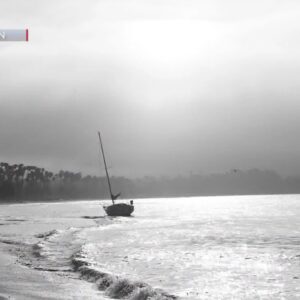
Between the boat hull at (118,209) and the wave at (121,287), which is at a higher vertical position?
the boat hull at (118,209)

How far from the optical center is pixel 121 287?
91.6 ft

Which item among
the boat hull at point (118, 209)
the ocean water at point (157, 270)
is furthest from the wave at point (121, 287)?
the boat hull at point (118, 209)

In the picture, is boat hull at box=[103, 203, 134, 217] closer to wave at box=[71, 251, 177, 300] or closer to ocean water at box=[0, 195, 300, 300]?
ocean water at box=[0, 195, 300, 300]

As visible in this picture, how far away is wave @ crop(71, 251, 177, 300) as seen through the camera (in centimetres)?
2608

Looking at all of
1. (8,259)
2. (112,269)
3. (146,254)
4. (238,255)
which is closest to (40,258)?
(8,259)

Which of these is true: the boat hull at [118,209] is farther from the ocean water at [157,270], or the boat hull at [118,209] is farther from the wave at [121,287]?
the wave at [121,287]

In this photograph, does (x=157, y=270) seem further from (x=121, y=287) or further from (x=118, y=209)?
(x=118, y=209)

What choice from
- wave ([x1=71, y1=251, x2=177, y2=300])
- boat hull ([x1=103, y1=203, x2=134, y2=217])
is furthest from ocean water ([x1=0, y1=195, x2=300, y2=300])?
boat hull ([x1=103, y1=203, x2=134, y2=217])

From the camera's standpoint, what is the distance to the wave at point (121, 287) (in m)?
26.1

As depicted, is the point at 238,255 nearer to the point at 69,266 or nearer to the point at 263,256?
the point at 263,256

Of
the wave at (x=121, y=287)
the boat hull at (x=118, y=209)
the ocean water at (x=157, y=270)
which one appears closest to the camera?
the wave at (x=121, y=287)

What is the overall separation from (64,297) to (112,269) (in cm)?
1269

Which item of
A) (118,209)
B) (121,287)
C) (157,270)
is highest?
(118,209)

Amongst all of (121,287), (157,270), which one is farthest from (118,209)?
(121,287)
